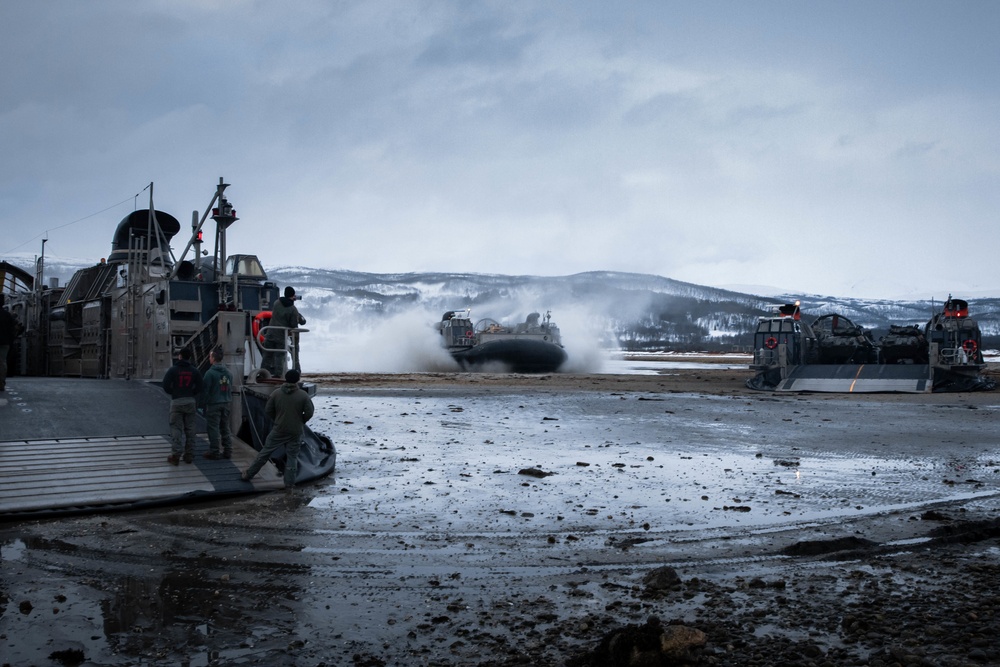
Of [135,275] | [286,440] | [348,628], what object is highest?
[135,275]

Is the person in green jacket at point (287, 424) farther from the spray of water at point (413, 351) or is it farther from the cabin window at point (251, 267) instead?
the spray of water at point (413, 351)

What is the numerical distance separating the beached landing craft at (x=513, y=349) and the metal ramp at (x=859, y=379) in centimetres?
1637

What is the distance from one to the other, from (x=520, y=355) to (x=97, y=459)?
31795mm

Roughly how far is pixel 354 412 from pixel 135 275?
5051mm

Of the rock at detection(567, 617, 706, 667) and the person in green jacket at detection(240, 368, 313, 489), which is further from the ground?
the person in green jacket at detection(240, 368, 313, 489)

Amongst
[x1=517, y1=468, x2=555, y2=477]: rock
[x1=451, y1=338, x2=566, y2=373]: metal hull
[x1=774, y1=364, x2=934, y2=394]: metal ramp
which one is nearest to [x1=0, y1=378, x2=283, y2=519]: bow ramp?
[x1=517, y1=468, x2=555, y2=477]: rock

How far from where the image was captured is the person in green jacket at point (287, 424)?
331 inches

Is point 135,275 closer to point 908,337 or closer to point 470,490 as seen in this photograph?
point 470,490

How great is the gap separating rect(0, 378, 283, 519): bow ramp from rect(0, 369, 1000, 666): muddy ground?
0.33 m

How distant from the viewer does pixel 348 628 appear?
4.37 metres

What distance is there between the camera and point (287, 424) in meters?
8.42

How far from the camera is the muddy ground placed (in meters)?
4.06

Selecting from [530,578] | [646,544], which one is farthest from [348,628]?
[646,544]

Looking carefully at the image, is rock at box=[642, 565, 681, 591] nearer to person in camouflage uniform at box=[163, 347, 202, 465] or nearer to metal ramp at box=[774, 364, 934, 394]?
person in camouflage uniform at box=[163, 347, 202, 465]
